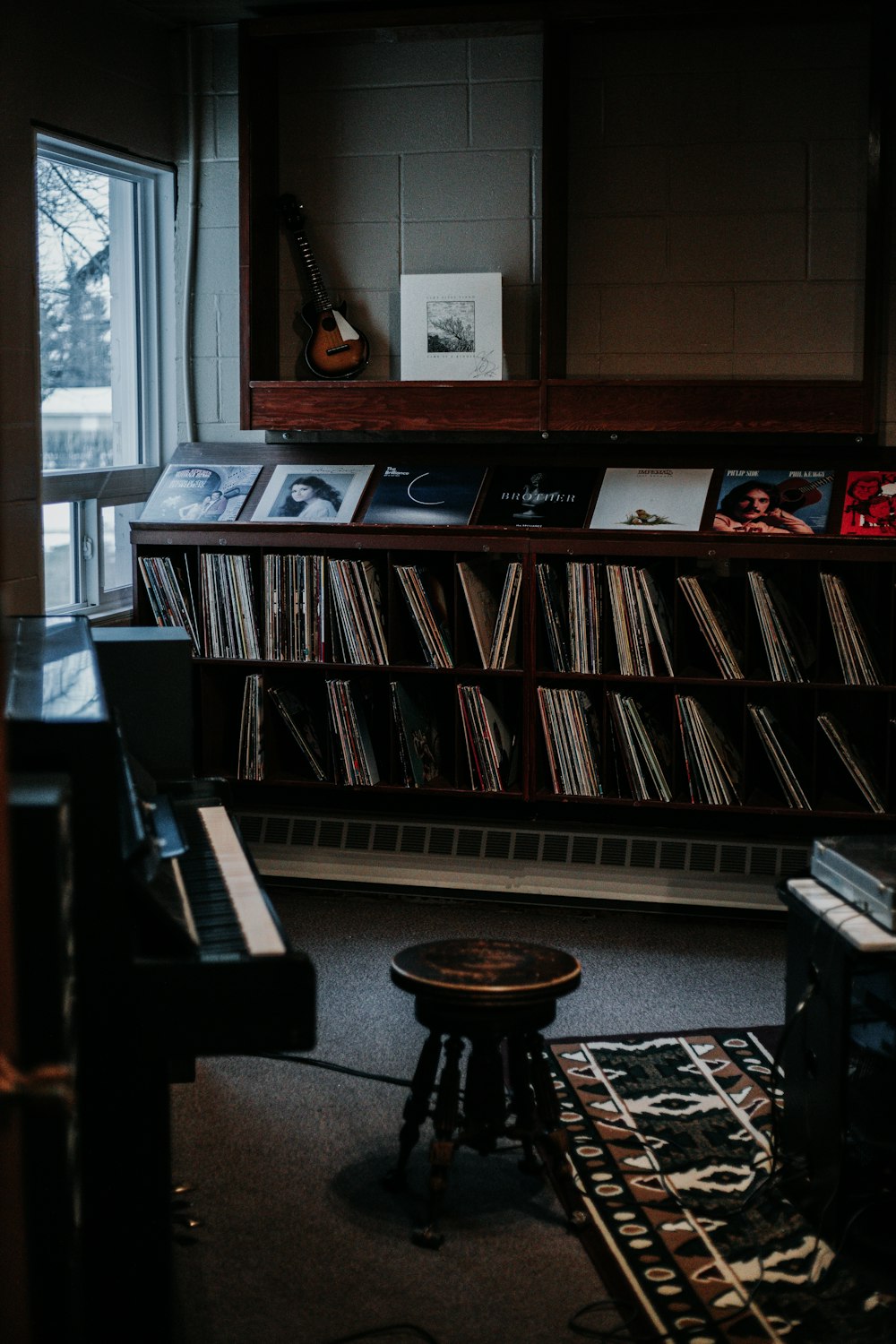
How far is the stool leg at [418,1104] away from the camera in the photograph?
2447 millimetres

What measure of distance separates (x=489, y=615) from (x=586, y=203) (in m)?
1.19

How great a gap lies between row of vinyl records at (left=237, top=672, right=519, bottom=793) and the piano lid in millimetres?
1508

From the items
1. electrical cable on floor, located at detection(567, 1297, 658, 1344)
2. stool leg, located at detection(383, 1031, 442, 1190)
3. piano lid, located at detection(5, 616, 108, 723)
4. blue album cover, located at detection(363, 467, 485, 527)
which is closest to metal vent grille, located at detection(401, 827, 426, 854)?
blue album cover, located at detection(363, 467, 485, 527)

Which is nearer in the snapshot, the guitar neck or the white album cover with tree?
the white album cover with tree

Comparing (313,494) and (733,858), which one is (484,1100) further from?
(313,494)

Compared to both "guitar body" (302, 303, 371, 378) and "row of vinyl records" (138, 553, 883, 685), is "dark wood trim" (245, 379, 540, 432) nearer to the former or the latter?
"guitar body" (302, 303, 371, 378)

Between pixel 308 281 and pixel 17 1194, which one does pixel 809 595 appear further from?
pixel 17 1194

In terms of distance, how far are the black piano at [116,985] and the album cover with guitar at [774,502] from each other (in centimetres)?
210

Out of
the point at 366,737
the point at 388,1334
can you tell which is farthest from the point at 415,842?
the point at 388,1334

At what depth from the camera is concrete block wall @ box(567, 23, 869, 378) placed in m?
3.90

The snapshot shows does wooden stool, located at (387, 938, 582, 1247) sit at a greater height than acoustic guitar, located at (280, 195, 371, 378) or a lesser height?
lesser

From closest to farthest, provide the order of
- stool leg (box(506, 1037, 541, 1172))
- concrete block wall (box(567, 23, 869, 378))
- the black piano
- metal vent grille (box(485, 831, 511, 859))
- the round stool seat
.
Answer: the black piano → the round stool seat → stool leg (box(506, 1037, 541, 1172)) → concrete block wall (box(567, 23, 869, 378)) → metal vent grille (box(485, 831, 511, 859))

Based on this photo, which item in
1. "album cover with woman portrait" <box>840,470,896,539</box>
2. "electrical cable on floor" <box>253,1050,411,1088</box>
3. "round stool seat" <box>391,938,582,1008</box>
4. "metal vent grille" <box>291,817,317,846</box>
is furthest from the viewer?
"metal vent grille" <box>291,817,317,846</box>

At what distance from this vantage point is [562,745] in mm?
3924
